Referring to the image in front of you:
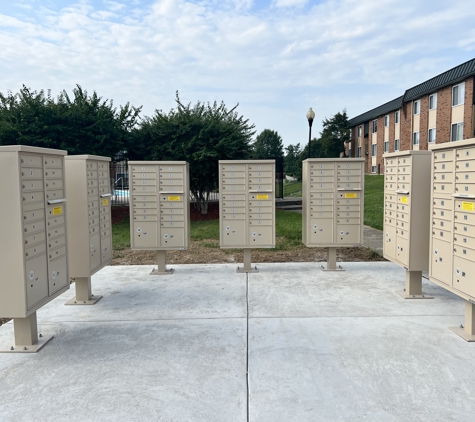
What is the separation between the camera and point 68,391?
286 centimetres

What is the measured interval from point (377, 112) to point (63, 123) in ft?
80.7

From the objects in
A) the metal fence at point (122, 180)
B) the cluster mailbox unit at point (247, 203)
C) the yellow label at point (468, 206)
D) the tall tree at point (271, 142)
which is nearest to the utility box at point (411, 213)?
the yellow label at point (468, 206)

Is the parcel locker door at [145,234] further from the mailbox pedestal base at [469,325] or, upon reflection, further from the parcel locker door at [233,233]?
the mailbox pedestal base at [469,325]

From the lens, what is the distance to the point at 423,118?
23.7 metres

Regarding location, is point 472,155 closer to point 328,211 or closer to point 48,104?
point 328,211

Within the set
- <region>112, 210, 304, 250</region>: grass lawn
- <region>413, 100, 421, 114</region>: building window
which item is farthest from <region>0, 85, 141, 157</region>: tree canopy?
<region>413, 100, 421, 114</region>: building window

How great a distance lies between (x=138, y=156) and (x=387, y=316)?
36.3 ft

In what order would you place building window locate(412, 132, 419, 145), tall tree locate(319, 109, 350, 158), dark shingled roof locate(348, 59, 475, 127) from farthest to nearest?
tall tree locate(319, 109, 350, 158) → building window locate(412, 132, 419, 145) → dark shingled roof locate(348, 59, 475, 127)

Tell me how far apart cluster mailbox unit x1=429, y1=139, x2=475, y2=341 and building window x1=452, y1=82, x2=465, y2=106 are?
19.1 m

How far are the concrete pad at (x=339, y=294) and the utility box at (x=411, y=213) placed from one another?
1.09 ft

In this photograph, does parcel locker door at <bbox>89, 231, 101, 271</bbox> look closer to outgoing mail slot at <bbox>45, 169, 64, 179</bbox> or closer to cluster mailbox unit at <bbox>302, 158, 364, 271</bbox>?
outgoing mail slot at <bbox>45, 169, 64, 179</bbox>

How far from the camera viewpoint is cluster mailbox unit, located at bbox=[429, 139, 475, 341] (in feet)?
11.3

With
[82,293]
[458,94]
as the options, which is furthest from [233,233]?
[458,94]

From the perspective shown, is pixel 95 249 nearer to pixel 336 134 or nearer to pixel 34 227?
pixel 34 227
